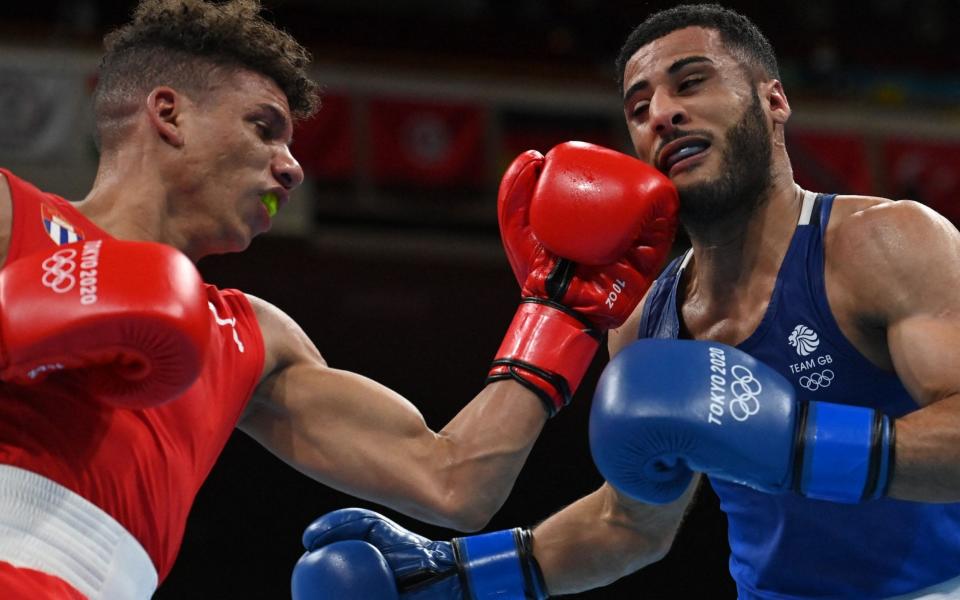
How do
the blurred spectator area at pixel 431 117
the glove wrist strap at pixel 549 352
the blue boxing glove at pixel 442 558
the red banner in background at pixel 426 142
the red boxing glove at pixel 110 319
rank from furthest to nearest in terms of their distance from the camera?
the red banner in background at pixel 426 142 < the blurred spectator area at pixel 431 117 < the blue boxing glove at pixel 442 558 < the glove wrist strap at pixel 549 352 < the red boxing glove at pixel 110 319

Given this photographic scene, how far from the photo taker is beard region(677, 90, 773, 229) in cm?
267

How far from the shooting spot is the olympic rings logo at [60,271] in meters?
1.91

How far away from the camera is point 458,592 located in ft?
9.25

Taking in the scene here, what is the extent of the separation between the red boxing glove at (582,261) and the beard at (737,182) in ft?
0.20

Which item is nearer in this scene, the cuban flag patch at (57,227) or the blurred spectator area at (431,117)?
the cuban flag patch at (57,227)

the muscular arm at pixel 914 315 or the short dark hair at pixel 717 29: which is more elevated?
the short dark hair at pixel 717 29

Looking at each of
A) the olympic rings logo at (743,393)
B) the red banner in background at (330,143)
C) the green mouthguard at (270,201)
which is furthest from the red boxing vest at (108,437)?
the red banner in background at (330,143)

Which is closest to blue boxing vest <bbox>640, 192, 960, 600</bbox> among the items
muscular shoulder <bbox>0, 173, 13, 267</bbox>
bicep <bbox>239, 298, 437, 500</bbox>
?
bicep <bbox>239, 298, 437, 500</bbox>

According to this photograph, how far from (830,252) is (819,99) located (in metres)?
6.03

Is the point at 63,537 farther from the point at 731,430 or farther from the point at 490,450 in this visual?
the point at 731,430

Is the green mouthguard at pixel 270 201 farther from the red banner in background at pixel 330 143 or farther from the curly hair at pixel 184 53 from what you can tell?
the red banner in background at pixel 330 143

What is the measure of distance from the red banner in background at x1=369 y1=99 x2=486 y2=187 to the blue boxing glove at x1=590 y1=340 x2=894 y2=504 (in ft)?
18.6

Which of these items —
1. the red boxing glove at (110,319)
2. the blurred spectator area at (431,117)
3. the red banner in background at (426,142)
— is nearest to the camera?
the red boxing glove at (110,319)

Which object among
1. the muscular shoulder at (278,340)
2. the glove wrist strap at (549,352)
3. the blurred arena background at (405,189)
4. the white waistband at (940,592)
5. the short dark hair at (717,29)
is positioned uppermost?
the short dark hair at (717,29)
